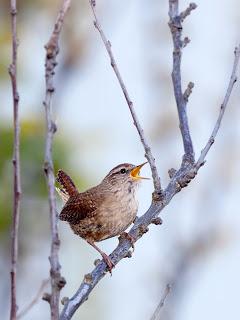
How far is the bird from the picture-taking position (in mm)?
5141

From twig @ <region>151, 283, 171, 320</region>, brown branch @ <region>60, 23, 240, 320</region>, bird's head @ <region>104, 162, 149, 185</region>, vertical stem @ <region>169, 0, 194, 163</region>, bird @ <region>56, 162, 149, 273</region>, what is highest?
bird's head @ <region>104, 162, 149, 185</region>

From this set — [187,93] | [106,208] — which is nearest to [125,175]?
[106,208]

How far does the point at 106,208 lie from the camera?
5.36m

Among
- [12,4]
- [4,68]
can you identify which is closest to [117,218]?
[12,4]

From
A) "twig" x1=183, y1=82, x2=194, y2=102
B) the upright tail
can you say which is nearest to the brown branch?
"twig" x1=183, y1=82, x2=194, y2=102

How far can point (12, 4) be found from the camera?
266cm

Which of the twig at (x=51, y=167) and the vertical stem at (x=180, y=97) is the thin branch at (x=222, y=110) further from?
the twig at (x=51, y=167)

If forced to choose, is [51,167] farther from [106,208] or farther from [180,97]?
[106,208]

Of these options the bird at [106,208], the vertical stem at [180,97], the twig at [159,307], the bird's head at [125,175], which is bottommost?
the twig at [159,307]

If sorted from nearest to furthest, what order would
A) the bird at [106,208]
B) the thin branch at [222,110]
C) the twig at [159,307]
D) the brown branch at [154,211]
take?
1. the twig at [159,307]
2. the thin branch at [222,110]
3. the brown branch at [154,211]
4. the bird at [106,208]

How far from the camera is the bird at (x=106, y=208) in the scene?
5.14 m

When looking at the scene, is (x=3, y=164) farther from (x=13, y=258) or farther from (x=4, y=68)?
(x=13, y=258)

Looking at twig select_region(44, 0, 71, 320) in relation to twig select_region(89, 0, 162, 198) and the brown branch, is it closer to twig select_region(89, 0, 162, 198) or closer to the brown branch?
twig select_region(89, 0, 162, 198)

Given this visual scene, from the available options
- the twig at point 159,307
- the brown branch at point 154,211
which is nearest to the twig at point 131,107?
the brown branch at point 154,211
